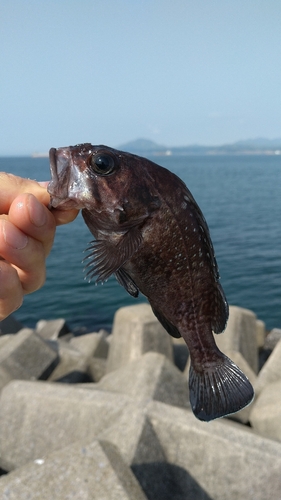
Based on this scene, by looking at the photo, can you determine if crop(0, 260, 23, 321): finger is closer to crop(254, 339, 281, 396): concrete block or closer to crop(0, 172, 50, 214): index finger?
crop(0, 172, 50, 214): index finger

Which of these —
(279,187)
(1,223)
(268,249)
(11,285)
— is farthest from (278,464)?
(279,187)

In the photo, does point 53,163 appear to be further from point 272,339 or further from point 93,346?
point 272,339

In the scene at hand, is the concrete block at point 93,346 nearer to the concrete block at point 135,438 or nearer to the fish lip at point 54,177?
the concrete block at point 135,438

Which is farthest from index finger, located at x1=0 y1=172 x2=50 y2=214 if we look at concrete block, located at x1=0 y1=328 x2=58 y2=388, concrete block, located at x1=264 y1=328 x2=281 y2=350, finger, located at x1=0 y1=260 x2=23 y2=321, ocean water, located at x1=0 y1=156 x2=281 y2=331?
concrete block, located at x1=264 y1=328 x2=281 y2=350

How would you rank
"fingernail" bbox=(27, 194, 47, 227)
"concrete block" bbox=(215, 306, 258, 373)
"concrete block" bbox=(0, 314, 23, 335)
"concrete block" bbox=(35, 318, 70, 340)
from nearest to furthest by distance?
1. "fingernail" bbox=(27, 194, 47, 227)
2. "concrete block" bbox=(215, 306, 258, 373)
3. "concrete block" bbox=(0, 314, 23, 335)
4. "concrete block" bbox=(35, 318, 70, 340)

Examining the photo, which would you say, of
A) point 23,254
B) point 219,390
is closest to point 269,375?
point 219,390

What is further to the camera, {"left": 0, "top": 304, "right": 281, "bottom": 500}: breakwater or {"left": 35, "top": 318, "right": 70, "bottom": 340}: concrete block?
{"left": 35, "top": 318, "right": 70, "bottom": 340}: concrete block

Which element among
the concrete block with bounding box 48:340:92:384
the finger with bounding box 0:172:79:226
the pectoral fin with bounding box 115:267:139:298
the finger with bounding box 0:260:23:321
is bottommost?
the concrete block with bounding box 48:340:92:384
